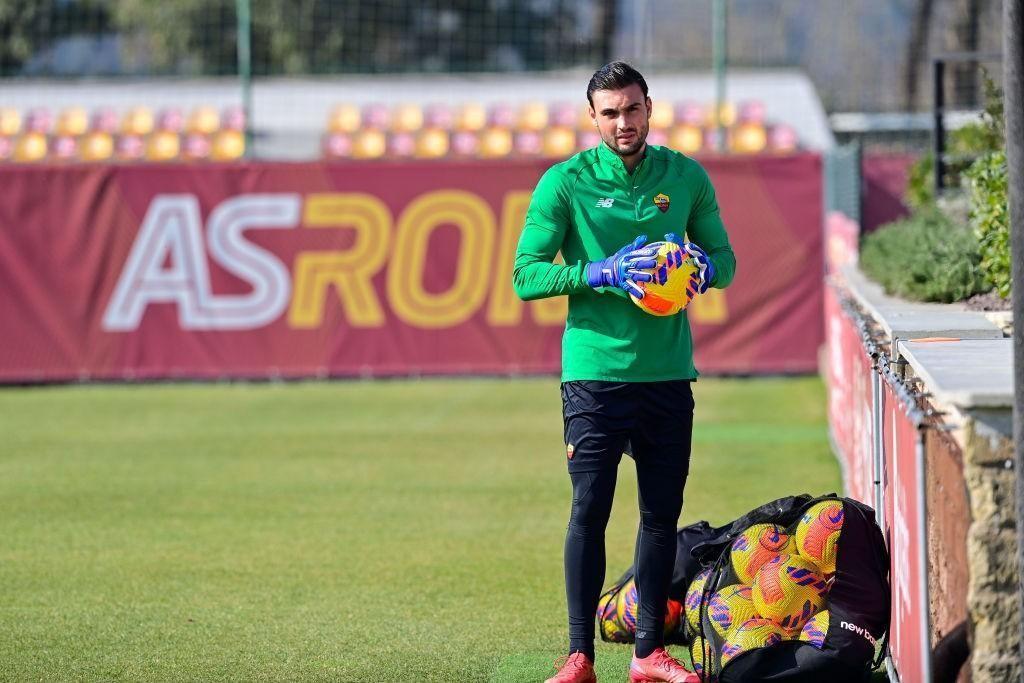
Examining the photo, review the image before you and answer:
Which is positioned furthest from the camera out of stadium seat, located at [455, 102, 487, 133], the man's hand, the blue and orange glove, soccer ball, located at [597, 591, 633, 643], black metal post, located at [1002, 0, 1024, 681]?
stadium seat, located at [455, 102, 487, 133]

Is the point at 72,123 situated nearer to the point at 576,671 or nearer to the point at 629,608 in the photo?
the point at 629,608

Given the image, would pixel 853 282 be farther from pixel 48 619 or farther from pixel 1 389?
pixel 1 389

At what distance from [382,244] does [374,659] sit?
1042 centimetres

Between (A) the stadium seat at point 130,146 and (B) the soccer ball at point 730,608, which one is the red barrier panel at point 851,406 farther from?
(A) the stadium seat at point 130,146

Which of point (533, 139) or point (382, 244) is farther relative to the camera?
point (533, 139)

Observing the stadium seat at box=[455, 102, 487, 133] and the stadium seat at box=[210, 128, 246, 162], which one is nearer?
the stadium seat at box=[210, 128, 246, 162]

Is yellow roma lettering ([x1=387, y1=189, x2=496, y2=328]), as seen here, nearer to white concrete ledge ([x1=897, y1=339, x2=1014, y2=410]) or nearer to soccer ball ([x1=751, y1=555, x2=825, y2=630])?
white concrete ledge ([x1=897, y1=339, x2=1014, y2=410])

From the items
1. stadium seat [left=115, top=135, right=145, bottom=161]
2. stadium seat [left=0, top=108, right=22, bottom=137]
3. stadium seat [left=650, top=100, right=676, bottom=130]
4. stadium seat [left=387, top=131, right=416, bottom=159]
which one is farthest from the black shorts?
stadium seat [left=0, top=108, right=22, bottom=137]

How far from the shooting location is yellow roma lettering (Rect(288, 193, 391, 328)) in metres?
16.0

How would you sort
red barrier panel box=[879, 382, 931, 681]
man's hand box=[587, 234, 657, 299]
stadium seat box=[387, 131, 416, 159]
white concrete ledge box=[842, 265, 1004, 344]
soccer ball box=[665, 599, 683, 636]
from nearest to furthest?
red barrier panel box=[879, 382, 931, 681] → man's hand box=[587, 234, 657, 299] → white concrete ledge box=[842, 265, 1004, 344] → soccer ball box=[665, 599, 683, 636] → stadium seat box=[387, 131, 416, 159]

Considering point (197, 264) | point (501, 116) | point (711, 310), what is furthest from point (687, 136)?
point (197, 264)

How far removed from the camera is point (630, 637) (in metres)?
6.08

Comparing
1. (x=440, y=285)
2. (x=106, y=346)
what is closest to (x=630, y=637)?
(x=440, y=285)

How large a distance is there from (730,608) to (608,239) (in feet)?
4.33
